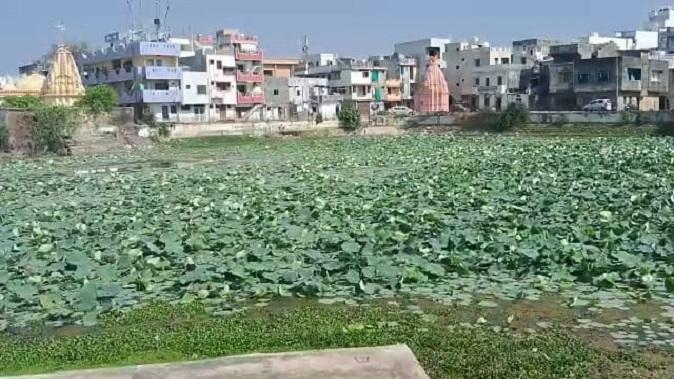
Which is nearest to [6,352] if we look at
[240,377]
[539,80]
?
[240,377]

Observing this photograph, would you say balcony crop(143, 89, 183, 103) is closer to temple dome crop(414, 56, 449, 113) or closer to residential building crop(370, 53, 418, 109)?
temple dome crop(414, 56, 449, 113)

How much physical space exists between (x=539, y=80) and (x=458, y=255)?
37781 mm

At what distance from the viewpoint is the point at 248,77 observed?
44438 millimetres

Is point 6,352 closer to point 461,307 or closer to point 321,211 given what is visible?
point 461,307

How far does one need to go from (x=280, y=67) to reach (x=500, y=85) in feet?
54.9

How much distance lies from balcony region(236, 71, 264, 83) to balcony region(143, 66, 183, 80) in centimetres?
540

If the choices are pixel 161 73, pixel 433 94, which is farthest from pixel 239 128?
pixel 433 94

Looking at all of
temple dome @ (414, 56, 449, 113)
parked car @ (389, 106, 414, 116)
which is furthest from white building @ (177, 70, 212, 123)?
temple dome @ (414, 56, 449, 113)

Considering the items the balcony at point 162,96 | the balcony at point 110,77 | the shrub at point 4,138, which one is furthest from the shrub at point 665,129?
the balcony at point 110,77

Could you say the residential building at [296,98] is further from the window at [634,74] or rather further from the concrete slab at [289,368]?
the concrete slab at [289,368]

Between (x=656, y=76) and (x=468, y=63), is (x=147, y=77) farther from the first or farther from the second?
(x=656, y=76)

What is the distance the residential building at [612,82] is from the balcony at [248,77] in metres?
16.8

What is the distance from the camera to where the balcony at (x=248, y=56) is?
147ft

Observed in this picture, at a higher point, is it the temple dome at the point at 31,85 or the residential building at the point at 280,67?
the residential building at the point at 280,67
